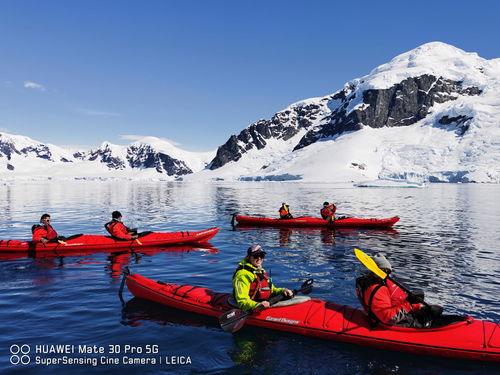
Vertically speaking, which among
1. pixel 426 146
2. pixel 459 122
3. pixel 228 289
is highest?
pixel 459 122

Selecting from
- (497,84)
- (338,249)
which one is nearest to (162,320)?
(338,249)

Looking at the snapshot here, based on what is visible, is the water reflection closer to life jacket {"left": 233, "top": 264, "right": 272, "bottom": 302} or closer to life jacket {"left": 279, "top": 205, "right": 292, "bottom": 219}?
life jacket {"left": 233, "top": 264, "right": 272, "bottom": 302}

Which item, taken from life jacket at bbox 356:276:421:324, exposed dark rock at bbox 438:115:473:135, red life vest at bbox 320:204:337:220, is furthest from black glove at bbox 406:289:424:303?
→ exposed dark rock at bbox 438:115:473:135

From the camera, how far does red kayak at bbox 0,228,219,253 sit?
654 inches

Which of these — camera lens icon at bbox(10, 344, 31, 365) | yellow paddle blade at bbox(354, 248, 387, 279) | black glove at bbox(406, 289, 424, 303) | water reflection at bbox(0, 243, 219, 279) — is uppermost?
yellow paddle blade at bbox(354, 248, 387, 279)

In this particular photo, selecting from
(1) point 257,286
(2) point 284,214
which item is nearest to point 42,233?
(1) point 257,286

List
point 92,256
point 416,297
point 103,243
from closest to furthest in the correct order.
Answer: point 416,297, point 92,256, point 103,243

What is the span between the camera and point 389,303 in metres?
7.27

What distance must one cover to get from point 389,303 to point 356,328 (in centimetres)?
92

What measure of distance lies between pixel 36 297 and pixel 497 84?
8634 inches

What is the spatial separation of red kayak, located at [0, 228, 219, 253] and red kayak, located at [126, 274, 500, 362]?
887 centimetres

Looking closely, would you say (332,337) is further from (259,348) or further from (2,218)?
(2,218)

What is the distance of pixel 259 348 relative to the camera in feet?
25.8

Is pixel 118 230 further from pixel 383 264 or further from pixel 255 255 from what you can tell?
pixel 383 264
